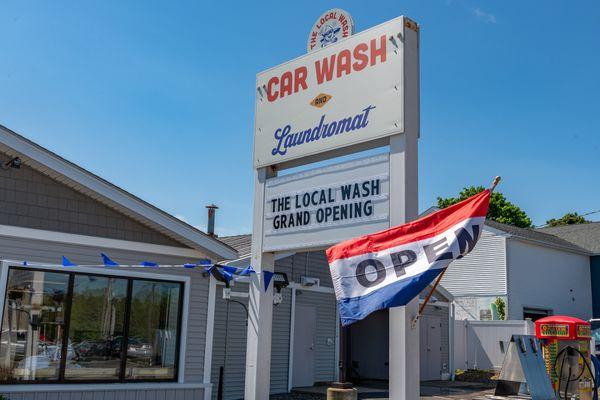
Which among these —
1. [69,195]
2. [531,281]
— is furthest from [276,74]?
[531,281]

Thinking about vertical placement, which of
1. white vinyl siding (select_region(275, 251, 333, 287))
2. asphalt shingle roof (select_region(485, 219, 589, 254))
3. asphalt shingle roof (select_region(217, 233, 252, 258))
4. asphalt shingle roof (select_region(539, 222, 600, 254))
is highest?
asphalt shingle roof (select_region(539, 222, 600, 254))

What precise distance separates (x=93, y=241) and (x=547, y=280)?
22.0m

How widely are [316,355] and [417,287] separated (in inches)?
447

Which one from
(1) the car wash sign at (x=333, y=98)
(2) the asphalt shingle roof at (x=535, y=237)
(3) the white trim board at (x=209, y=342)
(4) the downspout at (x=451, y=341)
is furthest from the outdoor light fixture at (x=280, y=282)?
(2) the asphalt shingle roof at (x=535, y=237)

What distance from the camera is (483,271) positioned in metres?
26.4

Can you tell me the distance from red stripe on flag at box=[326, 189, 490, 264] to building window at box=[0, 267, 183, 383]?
5.26m

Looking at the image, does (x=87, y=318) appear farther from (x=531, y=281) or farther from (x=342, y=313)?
(x=531, y=281)

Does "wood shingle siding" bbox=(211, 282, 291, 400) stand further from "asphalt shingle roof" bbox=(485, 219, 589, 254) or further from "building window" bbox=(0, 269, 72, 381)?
"asphalt shingle roof" bbox=(485, 219, 589, 254)

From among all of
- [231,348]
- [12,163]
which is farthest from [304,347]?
[12,163]

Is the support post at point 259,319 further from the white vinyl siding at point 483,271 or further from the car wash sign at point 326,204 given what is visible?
the white vinyl siding at point 483,271

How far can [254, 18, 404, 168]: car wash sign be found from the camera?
7.13 metres

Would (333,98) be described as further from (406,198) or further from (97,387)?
(97,387)

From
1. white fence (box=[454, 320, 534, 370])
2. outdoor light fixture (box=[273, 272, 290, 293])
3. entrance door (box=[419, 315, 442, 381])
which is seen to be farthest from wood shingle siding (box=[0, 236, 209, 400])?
white fence (box=[454, 320, 534, 370])

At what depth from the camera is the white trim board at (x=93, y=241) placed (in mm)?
9836
